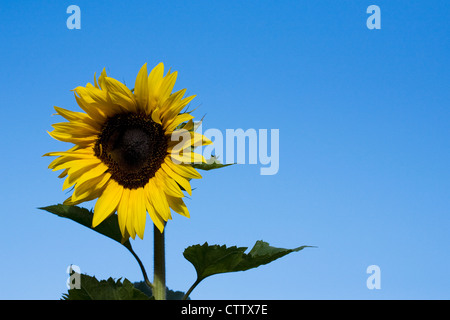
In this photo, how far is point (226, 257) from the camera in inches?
126

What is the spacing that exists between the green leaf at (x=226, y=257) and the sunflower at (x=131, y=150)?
0.31m

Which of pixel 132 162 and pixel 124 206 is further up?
pixel 132 162

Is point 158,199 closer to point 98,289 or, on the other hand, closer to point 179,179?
point 179,179

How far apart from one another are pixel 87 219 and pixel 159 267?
60 centimetres

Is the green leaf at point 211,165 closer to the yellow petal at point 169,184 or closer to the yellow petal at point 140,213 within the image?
the yellow petal at point 169,184

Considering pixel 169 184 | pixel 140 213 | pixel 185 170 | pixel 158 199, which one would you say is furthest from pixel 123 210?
pixel 185 170

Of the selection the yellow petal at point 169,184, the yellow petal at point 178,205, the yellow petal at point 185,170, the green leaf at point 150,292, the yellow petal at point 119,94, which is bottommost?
the green leaf at point 150,292

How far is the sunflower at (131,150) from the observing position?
312 centimetres

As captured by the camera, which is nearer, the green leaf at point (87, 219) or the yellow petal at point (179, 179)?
the yellow petal at point (179, 179)

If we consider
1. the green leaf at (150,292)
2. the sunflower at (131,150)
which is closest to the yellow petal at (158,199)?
the sunflower at (131,150)

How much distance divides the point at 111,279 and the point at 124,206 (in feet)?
1.51

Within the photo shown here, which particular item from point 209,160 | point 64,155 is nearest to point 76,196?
point 64,155
